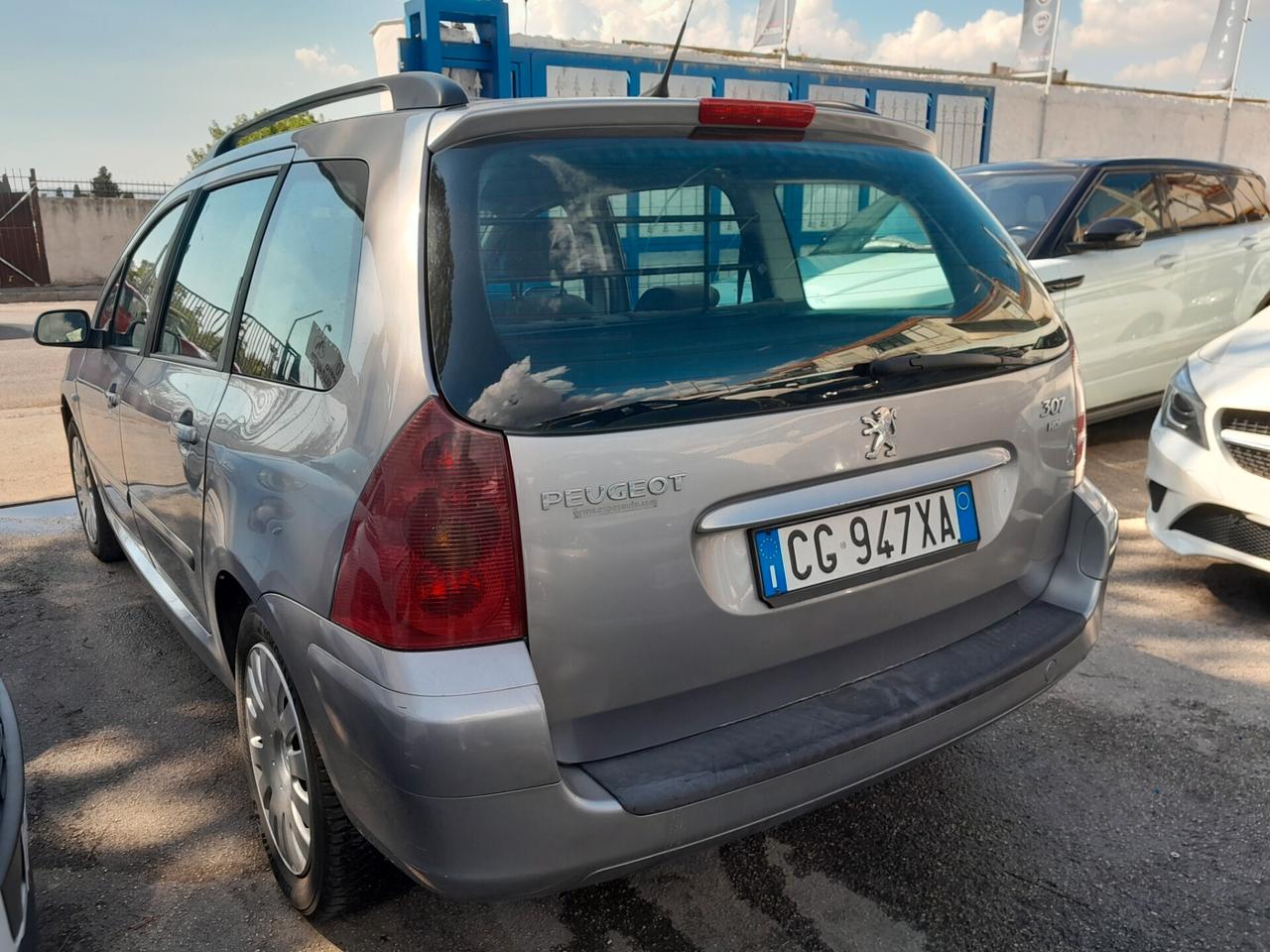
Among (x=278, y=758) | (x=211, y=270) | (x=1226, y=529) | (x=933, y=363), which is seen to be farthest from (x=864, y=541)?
(x=1226, y=529)

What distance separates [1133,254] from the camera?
18.7 feet

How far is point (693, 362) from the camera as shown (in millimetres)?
1791

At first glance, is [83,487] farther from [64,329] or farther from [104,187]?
[104,187]

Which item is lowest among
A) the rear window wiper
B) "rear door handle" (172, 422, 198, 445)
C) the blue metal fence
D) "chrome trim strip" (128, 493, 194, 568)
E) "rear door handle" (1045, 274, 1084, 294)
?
"chrome trim strip" (128, 493, 194, 568)

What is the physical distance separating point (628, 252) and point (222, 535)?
110 cm

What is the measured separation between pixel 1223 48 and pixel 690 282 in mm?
21791

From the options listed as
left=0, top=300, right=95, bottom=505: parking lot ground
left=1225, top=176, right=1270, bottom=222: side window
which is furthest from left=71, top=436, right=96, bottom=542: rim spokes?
left=1225, top=176, right=1270, bottom=222: side window

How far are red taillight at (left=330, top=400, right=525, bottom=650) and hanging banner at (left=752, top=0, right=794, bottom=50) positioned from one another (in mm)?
13305

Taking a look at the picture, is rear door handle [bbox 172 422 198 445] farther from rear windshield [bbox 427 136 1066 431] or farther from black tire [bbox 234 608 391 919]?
rear windshield [bbox 427 136 1066 431]

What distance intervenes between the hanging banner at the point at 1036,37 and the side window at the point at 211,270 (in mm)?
16460

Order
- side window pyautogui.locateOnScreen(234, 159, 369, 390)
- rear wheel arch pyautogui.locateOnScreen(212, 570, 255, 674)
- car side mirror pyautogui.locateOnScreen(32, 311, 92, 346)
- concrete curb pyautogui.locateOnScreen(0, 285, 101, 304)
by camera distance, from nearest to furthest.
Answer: side window pyautogui.locateOnScreen(234, 159, 369, 390) < rear wheel arch pyautogui.locateOnScreen(212, 570, 255, 674) < car side mirror pyautogui.locateOnScreen(32, 311, 92, 346) < concrete curb pyautogui.locateOnScreen(0, 285, 101, 304)

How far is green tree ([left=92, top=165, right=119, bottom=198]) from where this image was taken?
2494cm

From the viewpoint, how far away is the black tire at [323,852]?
6.43 ft

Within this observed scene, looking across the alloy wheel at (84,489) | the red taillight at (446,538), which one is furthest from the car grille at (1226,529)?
the alloy wheel at (84,489)
